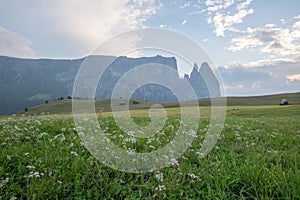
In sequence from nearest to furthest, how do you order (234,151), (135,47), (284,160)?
(284,160), (234,151), (135,47)

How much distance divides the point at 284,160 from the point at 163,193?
3.99 meters

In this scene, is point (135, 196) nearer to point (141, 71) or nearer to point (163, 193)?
point (163, 193)

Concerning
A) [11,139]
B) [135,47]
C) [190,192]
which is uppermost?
[135,47]

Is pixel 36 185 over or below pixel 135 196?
over

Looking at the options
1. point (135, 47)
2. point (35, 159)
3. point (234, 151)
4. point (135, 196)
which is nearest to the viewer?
point (135, 196)

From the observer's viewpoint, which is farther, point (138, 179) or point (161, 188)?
point (138, 179)

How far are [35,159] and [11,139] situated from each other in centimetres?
277

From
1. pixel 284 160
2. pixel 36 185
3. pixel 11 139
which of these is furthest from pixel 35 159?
pixel 284 160

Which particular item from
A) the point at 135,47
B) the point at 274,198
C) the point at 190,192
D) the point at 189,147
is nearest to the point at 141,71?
the point at 135,47

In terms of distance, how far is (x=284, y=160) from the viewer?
19.8 feet

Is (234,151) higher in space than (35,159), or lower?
lower

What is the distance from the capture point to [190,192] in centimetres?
445

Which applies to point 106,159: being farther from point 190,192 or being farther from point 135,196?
point 190,192

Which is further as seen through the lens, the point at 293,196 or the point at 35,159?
the point at 35,159
